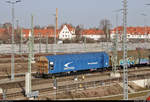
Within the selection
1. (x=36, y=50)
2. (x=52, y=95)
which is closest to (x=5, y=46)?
(x=36, y=50)

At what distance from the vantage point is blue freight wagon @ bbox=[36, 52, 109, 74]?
122 feet

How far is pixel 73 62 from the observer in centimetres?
3966

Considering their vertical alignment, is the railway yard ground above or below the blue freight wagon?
below

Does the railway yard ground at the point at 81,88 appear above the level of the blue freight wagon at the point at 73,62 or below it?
below

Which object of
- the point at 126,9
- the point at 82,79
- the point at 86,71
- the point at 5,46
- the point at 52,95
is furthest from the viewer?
the point at 5,46

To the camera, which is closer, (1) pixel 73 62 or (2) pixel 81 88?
(2) pixel 81 88

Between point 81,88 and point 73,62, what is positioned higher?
point 73,62

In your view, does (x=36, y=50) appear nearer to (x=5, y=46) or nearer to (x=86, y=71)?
(x=5, y=46)

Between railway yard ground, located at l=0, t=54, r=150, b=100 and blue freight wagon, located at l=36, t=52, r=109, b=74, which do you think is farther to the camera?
blue freight wagon, located at l=36, t=52, r=109, b=74

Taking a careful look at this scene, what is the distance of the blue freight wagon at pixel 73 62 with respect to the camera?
3712 centimetres

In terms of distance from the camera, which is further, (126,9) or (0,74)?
(0,74)

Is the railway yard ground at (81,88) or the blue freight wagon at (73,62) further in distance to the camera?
the blue freight wagon at (73,62)

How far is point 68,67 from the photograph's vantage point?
39125 mm

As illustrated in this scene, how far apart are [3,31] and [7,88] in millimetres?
85665
